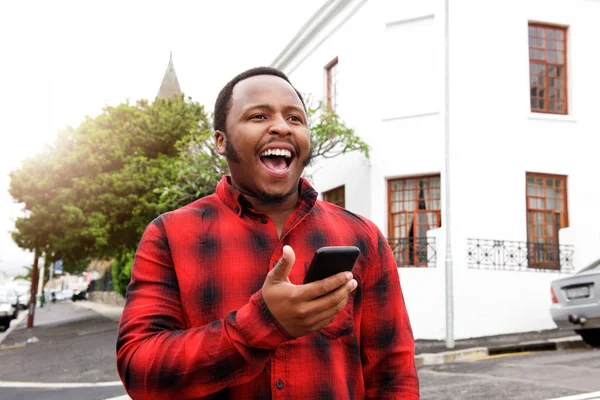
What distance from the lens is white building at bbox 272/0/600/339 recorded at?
528 inches

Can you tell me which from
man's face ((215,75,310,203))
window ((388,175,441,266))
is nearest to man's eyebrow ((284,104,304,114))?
man's face ((215,75,310,203))

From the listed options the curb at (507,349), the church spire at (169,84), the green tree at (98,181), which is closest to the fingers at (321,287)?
the curb at (507,349)

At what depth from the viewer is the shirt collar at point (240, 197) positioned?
6.24ft

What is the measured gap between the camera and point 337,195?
17203mm

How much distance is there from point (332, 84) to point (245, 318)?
55.3 feet

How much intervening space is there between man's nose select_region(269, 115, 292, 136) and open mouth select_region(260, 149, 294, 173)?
0.18 ft

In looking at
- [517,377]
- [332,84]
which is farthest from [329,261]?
[332,84]

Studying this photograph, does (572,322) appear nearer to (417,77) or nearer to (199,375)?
(417,77)

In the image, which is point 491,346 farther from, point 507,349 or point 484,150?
point 484,150

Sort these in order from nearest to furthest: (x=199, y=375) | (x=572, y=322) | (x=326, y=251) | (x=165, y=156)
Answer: (x=326, y=251) → (x=199, y=375) → (x=572, y=322) → (x=165, y=156)

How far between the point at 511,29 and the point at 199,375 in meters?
14.6

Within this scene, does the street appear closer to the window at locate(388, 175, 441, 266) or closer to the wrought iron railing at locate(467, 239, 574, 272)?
the wrought iron railing at locate(467, 239, 574, 272)

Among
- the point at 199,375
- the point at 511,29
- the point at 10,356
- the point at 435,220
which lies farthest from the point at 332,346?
the point at 10,356

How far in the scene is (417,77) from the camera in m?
14.7
